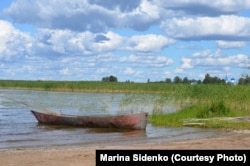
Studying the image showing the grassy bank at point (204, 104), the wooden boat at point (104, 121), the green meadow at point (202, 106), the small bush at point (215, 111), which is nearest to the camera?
the wooden boat at point (104, 121)

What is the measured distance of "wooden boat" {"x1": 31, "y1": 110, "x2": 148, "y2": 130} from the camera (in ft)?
79.4

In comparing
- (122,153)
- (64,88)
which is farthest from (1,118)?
(64,88)

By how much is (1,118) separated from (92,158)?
1974cm

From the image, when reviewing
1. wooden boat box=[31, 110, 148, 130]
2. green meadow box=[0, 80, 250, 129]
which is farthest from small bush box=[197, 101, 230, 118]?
wooden boat box=[31, 110, 148, 130]

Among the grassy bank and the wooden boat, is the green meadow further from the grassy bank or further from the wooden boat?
the wooden boat

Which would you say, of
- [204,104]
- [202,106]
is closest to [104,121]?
[202,106]

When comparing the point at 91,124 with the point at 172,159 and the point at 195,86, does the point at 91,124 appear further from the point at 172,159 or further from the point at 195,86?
the point at 172,159

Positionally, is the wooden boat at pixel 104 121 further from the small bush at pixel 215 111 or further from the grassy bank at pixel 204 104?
the small bush at pixel 215 111

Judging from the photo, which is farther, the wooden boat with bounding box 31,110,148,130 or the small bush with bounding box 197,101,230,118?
the small bush with bounding box 197,101,230,118

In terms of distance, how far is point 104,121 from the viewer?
24938 mm

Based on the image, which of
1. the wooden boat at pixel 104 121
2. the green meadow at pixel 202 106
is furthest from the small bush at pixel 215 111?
the wooden boat at pixel 104 121

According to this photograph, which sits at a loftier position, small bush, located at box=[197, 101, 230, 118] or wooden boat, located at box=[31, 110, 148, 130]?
small bush, located at box=[197, 101, 230, 118]

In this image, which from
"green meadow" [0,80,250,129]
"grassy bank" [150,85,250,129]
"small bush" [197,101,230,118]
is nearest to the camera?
"green meadow" [0,80,250,129]

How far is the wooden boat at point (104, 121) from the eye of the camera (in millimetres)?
24203
